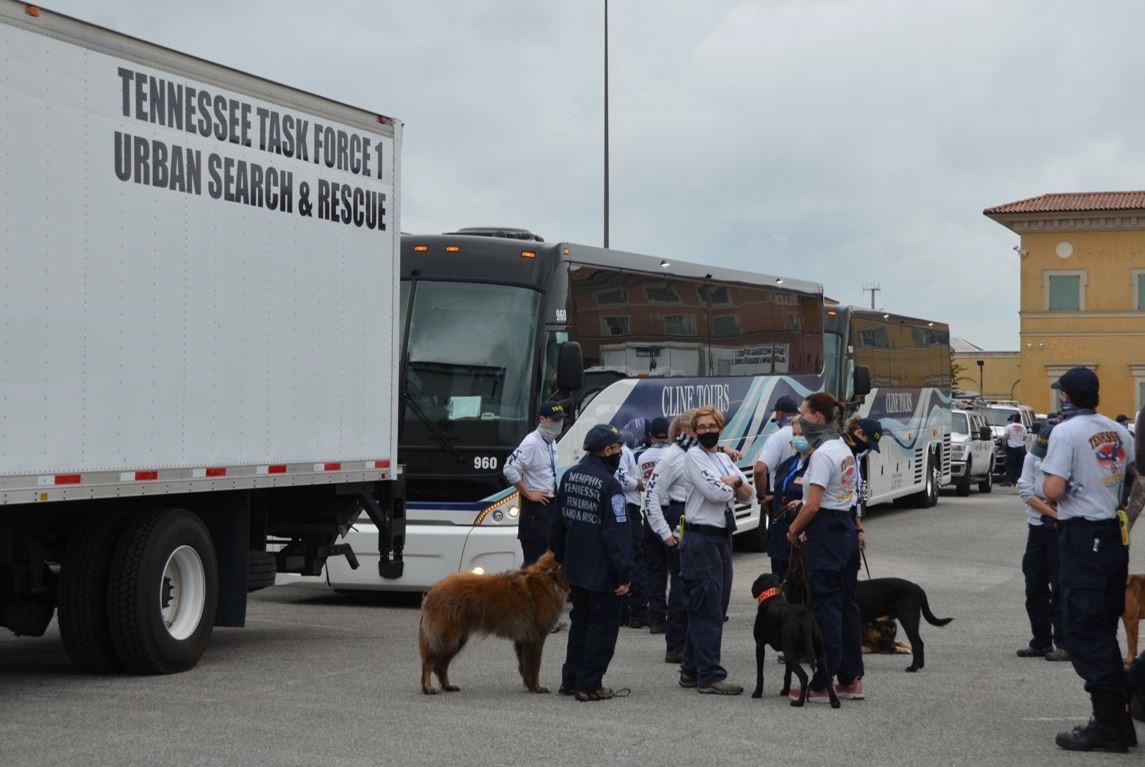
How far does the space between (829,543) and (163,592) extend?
433cm

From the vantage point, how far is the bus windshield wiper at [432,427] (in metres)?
14.8

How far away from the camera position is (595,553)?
977 cm

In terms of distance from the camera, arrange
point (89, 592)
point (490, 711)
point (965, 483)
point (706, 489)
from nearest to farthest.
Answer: point (490, 711), point (706, 489), point (89, 592), point (965, 483)

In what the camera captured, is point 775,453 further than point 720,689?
Yes

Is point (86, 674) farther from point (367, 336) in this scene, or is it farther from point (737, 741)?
point (737, 741)

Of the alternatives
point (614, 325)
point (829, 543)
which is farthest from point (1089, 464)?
point (614, 325)

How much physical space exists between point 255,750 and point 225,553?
3580mm

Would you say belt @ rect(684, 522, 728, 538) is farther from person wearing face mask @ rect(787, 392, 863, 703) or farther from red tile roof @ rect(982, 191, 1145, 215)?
red tile roof @ rect(982, 191, 1145, 215)

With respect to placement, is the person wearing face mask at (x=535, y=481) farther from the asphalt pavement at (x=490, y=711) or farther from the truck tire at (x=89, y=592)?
the truck tire at (x=89, y=592)

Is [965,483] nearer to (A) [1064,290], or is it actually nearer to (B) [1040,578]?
(B) [1040,578]

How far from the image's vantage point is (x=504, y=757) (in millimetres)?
8016

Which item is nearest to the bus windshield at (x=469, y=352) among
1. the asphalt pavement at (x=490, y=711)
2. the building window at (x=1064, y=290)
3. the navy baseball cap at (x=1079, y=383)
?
the asphalt pavement at (x=490, y=711)

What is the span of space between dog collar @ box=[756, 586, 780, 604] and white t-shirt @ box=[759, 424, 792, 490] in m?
2.54

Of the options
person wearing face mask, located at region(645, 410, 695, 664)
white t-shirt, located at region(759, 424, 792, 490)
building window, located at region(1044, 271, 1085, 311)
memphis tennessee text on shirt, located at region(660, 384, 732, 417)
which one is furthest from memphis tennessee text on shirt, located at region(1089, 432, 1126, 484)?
building window, located at region(1044, 271, 1085, 311)
